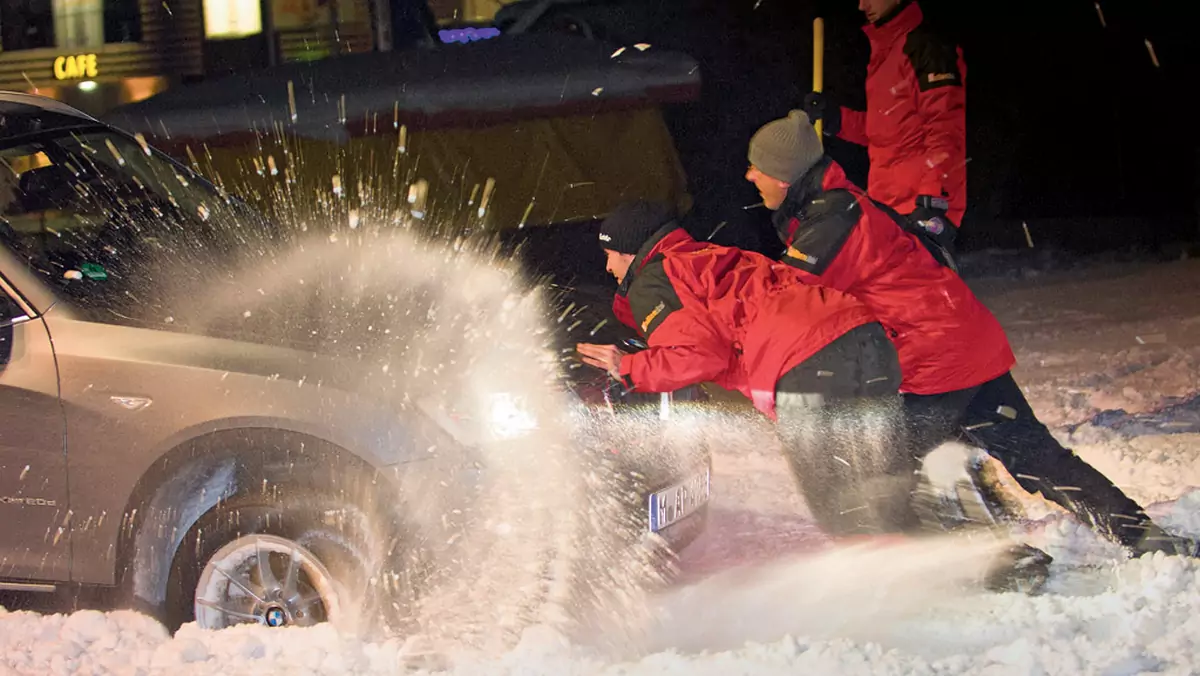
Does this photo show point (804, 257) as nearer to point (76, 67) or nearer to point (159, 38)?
point (159, 38)

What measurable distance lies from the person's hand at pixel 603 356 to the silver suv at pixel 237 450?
92 mm

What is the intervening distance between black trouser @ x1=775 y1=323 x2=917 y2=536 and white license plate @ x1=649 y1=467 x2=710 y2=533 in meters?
0.32

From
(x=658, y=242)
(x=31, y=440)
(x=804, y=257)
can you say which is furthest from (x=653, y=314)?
(x=31, y=440)

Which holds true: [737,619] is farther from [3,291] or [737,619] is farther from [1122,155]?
[1122,155]

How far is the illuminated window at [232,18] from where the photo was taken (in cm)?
1063

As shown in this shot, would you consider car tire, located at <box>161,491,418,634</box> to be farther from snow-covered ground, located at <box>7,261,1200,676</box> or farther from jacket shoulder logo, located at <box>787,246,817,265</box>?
jacket shoulder logo, located at <box>787,246,817,265</box>

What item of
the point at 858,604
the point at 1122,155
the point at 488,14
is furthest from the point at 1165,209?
→ the point at 858,604

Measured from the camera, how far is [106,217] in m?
4.46

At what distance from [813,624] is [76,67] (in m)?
8.80

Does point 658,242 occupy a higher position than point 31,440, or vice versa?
point 658,242

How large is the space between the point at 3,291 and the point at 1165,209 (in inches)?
420

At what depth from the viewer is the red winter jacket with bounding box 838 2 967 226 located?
5.35 m

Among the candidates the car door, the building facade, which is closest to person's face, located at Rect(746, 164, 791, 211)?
the car door

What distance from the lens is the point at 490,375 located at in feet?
12.1
